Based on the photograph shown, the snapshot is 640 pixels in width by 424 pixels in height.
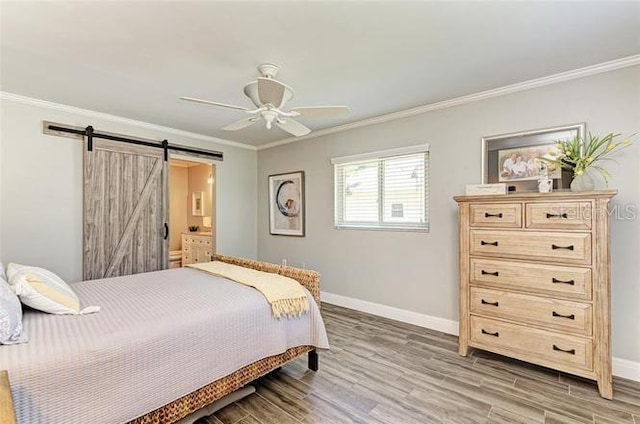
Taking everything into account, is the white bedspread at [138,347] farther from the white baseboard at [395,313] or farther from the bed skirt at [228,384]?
the white baseboard at [395,313]

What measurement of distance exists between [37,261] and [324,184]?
3464 mm

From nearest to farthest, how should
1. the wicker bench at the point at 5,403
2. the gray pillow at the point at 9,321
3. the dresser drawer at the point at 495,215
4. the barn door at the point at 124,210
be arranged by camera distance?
1. the wicker bench at the point at 5,403
2. the gray pillow at the point at 9,321
3. the dresser drawer at the point at 495,215
4. the barn door at the point at 124,210

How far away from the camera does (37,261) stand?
3307 mm

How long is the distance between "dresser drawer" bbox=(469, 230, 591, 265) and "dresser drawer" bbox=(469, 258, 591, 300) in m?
0.07

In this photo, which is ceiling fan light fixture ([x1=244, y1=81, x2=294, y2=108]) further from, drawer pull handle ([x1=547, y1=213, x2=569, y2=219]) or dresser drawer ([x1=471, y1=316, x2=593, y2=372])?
dresser drawer ([x1=471, y1=316, x2=593, y2=372])

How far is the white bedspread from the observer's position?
133 centimetres

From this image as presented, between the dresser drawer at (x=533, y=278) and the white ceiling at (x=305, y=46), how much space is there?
163 cm

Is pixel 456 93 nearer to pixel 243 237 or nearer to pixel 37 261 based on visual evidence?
pixel 243 237

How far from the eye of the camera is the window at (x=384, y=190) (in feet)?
11.7

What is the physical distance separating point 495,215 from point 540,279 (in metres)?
0.59

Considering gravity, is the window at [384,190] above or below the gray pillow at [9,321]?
above

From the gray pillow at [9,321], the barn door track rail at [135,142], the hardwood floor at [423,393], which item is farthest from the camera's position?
the barn door track rail at [135,142]

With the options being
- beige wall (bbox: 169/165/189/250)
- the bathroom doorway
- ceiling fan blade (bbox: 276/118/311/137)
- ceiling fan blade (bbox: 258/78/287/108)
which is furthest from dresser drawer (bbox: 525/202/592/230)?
beige wall (bbox: 169/165/189/250)

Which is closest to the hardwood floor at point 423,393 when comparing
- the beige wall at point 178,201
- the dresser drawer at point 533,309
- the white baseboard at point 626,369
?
the white baseboard at point 626,369
